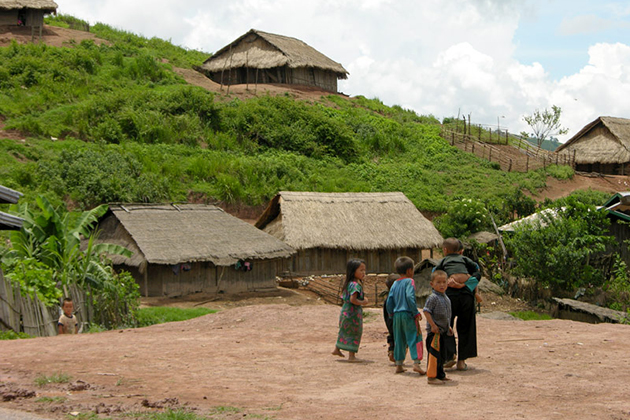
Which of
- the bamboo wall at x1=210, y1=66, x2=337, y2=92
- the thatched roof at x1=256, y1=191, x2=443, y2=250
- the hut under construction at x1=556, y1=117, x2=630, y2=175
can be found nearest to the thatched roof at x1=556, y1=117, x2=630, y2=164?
the hut under construction at x1=556, y1=117, x2=630, y2=175

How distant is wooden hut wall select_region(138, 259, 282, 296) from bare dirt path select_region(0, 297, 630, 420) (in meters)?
8.26

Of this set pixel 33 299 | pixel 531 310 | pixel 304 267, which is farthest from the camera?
pixel 304 267

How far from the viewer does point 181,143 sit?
32.9 meters

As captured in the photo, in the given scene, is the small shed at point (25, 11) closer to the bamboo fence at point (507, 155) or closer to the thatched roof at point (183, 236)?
the thatched roof at point (183, 236)

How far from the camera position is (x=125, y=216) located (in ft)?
64.0

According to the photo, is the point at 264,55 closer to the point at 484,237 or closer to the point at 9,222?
the point at 484,237

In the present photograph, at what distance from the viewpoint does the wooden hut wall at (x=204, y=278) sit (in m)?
18.9

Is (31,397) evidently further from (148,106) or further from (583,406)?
(148,106)

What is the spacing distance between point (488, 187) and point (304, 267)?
16.6 m

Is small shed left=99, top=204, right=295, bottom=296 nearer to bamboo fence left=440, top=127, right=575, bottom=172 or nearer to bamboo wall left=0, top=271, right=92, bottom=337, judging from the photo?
bamboo wall left=0, top=271, right=92, bottom=337

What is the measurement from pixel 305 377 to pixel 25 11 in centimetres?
4083

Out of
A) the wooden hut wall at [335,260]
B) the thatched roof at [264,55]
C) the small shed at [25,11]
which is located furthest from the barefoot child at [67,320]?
the thatched roof at [264,55]

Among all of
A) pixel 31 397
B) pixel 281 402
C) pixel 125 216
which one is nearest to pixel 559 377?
pixel 281 402

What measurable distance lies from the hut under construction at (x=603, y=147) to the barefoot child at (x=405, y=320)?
39240 mm
